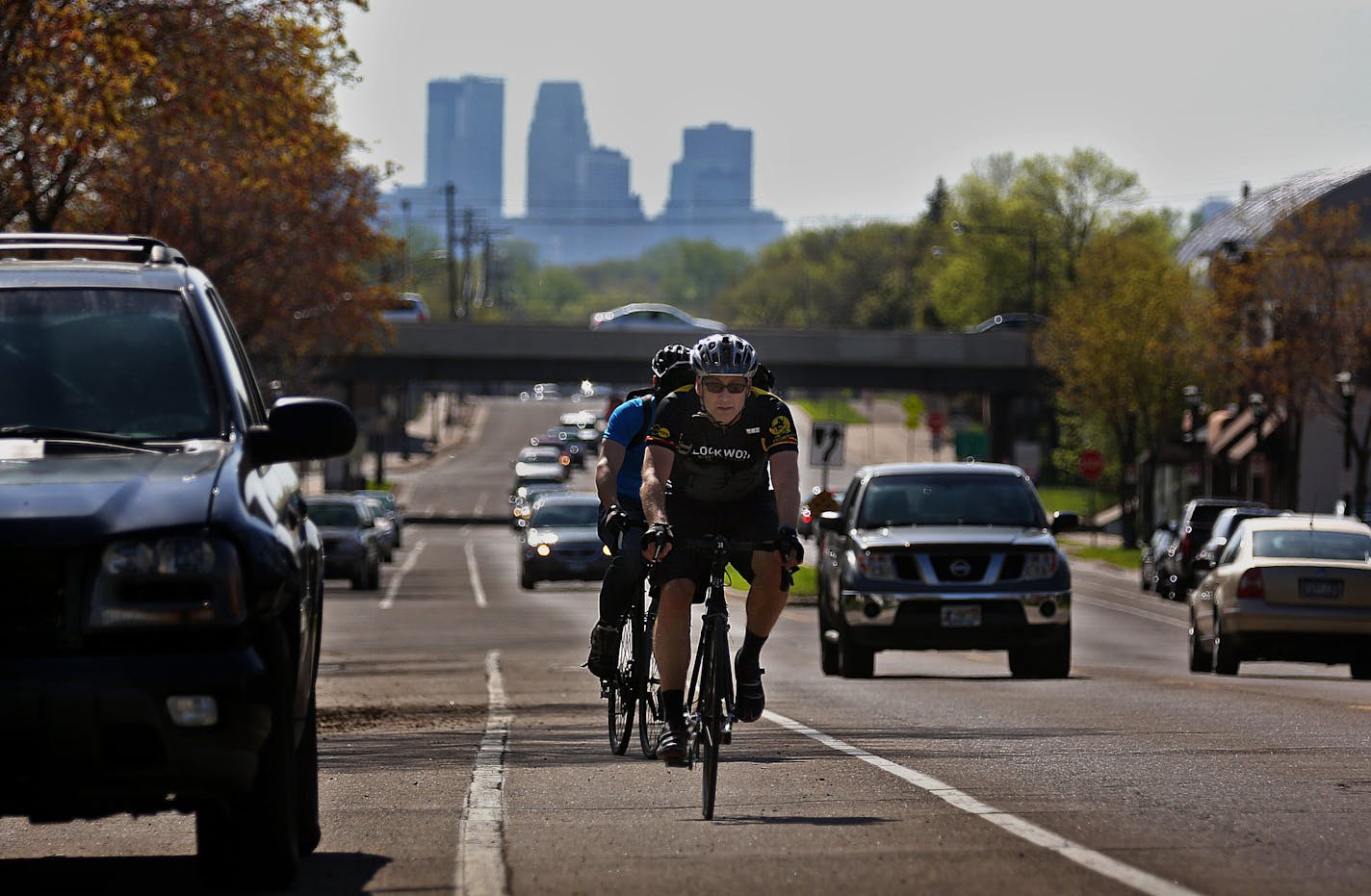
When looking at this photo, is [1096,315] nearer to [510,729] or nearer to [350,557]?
[350,557]

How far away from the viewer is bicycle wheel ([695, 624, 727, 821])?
865 cm

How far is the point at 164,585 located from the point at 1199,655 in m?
16.6

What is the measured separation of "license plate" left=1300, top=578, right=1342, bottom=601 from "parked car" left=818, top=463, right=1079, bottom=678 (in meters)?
2.50

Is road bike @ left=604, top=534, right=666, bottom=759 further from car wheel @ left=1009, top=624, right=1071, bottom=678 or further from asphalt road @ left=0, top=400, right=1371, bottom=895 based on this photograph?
car wheel @ left=1009, top=624, right=1071, bottom=678

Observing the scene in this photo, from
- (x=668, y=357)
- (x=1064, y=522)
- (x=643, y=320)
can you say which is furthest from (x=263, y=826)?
(x=643, y=320)

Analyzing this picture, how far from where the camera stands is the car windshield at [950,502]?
19.1 m

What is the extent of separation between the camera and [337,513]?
40.2 metres

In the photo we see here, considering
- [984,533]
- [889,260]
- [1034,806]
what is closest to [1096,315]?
[984,533]

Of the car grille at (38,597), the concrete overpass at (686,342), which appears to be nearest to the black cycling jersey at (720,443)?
the car grille at (38,597)

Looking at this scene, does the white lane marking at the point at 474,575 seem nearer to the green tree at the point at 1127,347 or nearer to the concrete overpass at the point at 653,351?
the concrete overpass at the point at 653,351

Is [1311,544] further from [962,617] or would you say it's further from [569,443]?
[569,443]

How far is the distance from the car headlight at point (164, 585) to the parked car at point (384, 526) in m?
39.3

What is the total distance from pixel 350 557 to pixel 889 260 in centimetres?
13602

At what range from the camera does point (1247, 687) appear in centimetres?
1734
